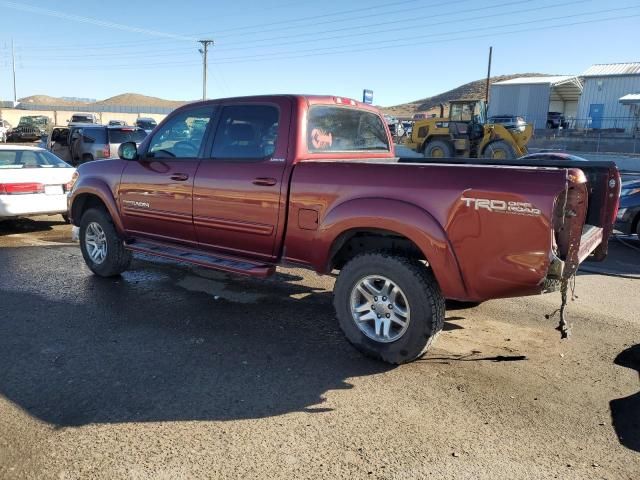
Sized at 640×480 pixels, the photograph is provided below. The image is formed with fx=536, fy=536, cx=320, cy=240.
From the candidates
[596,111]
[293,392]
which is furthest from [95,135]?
[596,111]

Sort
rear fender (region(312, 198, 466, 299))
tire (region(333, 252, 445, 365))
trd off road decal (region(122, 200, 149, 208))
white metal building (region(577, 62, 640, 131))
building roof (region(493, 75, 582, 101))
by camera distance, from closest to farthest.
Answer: rear fender (region(312, 198, 466, 299)) → tire (region(333, 252, 445, 365)) → trd off road decal (region(122, 200, 149, 208)) → white metal building (region(577, 62, 640, 131)) → building roof (region(493, 75, 582, 101))

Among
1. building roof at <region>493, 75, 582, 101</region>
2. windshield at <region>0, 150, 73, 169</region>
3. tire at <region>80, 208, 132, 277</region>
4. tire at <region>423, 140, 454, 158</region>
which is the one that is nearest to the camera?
tire at <region>80, 208, 132, 277</region>

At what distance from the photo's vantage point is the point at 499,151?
1933 cm

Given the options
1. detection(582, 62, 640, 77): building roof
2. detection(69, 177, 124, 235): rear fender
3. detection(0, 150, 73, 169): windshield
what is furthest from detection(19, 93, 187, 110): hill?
detection(69, 177, 124, 235): rear fender

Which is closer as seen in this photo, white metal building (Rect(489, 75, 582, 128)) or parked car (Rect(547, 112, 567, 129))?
parked car (Rect(547, 112, 567, 129))

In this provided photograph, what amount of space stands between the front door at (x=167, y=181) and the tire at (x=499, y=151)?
50.6 feet

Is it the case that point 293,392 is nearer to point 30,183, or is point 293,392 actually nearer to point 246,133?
point 246,133

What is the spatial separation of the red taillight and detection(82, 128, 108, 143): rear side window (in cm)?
663

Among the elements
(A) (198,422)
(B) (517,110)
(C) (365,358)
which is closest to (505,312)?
(C) (365,358)

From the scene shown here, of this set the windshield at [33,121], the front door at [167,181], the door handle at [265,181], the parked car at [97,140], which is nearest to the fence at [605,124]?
the parked car at [97,140]

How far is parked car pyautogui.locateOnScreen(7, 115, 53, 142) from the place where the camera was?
120 feet

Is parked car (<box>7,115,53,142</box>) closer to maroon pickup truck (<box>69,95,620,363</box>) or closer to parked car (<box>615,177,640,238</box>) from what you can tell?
maroon pickup truck (<box>69,95,620,363</box>)

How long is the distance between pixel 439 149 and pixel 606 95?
104ft

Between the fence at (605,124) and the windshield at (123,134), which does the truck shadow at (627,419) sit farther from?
the fence at (605,124)
